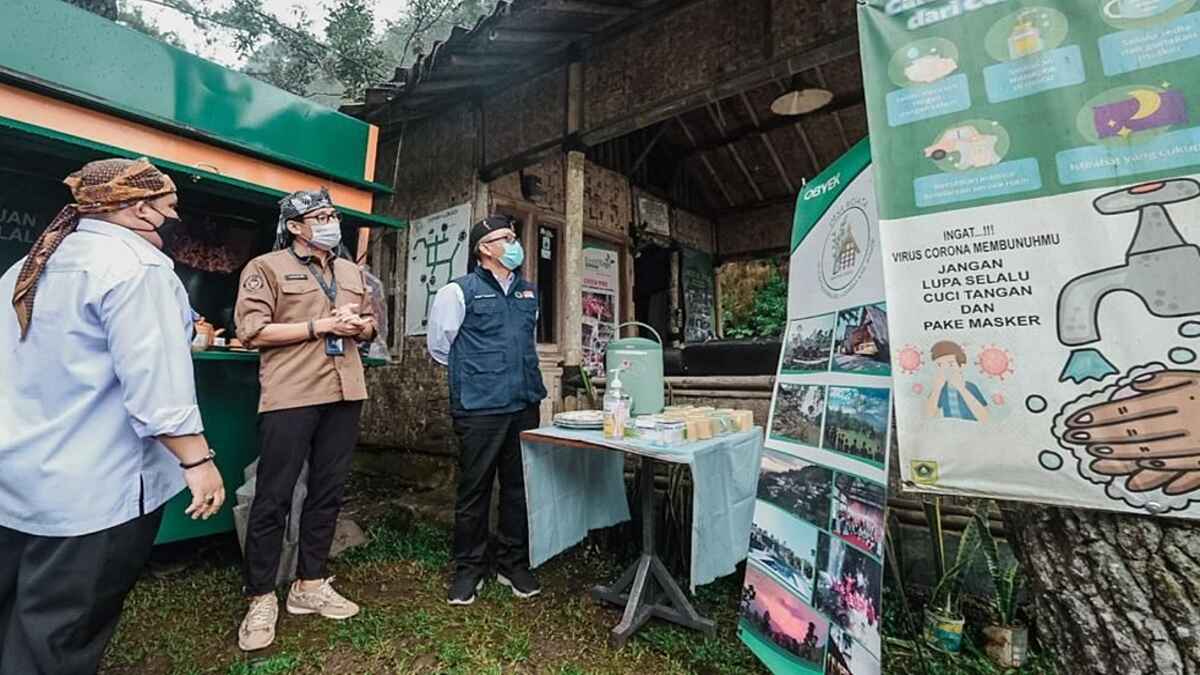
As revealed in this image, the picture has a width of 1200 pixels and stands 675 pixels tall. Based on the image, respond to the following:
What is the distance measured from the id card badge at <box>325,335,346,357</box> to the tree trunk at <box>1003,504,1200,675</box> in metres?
2.47

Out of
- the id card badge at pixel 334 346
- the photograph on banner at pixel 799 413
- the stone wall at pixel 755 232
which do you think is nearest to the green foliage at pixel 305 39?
the stone wall at pixel 755 232

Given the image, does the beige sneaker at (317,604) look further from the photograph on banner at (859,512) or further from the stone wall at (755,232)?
the stone wall at (755,232)

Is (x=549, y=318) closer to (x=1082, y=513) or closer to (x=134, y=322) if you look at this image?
(x=134, y=322)

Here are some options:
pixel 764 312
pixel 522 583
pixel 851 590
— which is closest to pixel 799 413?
pixel 851 590

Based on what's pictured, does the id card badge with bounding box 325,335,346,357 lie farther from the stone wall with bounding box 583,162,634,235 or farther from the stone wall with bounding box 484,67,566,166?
the stone wall with bounding box 583,162,634,235

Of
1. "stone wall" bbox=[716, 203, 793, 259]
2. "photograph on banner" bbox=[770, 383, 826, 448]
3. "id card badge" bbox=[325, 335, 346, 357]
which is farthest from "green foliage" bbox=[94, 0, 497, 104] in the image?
"photograph on banner" bbox=[770, 383, 826, 448]

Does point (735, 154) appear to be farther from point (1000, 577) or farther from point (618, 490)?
point (1000, 577)

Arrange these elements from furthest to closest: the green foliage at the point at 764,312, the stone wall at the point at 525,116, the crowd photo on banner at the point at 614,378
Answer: the green foliage at the point at 764,312 → the stone wall at the point at 525,116 → the crowd photo on banner at the point at 614,378

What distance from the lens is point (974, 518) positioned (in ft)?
7.11

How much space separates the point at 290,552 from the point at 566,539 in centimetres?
136

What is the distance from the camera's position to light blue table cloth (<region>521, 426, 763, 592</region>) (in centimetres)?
200

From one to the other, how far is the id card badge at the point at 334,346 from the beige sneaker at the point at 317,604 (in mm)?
1097

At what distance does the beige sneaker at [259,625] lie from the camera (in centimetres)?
218

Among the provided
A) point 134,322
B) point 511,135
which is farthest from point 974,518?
point 511,135
